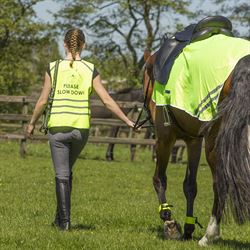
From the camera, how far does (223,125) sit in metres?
5.87

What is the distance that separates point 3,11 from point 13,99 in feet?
59.5

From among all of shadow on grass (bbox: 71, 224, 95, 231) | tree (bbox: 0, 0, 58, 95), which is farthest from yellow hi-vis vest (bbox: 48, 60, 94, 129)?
tree (bbox: 0, 0, 58, 95)

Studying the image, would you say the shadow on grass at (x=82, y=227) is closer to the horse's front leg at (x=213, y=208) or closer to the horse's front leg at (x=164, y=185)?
the horse's front leg at (x=164, y=185)

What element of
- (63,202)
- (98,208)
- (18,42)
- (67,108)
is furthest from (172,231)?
(18,42)

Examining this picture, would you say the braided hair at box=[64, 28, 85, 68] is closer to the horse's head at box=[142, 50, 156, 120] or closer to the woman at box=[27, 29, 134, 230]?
the woman at box=[27, 29, 134, 230]

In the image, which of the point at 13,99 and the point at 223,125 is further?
the point at 13,99

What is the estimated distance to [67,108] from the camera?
7195 mm

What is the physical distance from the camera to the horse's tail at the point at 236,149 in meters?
5.65

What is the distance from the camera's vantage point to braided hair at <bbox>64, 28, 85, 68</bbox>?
7250mm

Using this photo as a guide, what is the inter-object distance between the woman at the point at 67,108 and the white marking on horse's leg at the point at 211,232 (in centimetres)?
151

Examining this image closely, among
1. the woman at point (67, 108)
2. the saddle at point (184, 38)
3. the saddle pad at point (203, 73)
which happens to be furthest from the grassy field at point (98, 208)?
the saddle at point (184, 38)

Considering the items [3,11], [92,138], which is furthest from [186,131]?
[3,11]

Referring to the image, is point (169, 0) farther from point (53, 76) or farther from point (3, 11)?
point (53, 76)

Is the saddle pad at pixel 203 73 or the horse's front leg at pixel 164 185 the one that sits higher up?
the saddle pad at pixel 203 73
